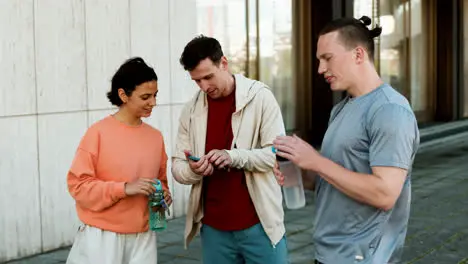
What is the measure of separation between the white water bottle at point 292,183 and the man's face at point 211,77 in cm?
94

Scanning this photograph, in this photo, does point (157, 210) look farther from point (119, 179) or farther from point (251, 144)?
point (251, 144)

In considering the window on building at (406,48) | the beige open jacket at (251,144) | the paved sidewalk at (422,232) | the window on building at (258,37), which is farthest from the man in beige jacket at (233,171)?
the window on building at (406,48)

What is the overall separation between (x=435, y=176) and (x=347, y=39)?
9591mm

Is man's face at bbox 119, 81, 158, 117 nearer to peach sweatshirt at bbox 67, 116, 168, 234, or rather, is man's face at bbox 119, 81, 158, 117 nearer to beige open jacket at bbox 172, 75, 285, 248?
peach sweatshirt at bbox 67, 116, 168, 234

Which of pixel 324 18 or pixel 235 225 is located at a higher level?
pixel 324 18

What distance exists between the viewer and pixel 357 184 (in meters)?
2.75

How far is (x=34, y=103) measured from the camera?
695cm

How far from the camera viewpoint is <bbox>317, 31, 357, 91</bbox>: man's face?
288 cm

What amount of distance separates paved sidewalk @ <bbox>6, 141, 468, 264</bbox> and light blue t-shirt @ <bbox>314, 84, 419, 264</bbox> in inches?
150

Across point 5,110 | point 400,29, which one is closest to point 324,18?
point 400,29

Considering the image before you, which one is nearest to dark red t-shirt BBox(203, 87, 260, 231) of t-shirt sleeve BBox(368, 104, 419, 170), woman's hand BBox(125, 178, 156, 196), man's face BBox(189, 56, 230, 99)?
man's face BBox(189, 56, 230, 99)

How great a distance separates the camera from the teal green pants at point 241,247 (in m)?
3.96

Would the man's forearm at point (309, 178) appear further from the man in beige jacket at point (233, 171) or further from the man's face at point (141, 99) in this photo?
the man's face at point (141, 99)

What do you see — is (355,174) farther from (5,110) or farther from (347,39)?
(5,110)
